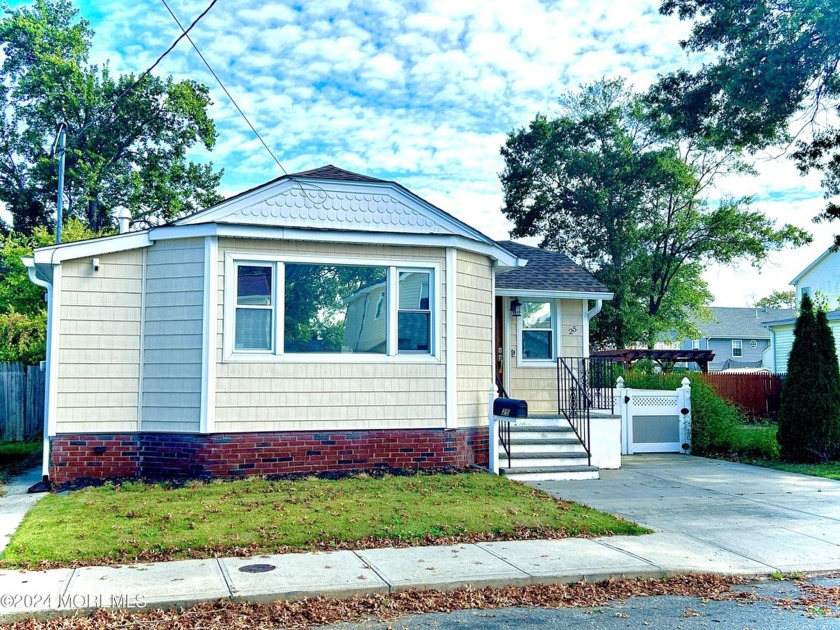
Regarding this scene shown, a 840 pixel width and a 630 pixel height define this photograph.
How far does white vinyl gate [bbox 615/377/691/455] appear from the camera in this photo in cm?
1409

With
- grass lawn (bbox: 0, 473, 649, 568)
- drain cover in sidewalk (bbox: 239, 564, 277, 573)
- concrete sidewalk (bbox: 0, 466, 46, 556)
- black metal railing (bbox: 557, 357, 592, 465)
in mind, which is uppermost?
black metal railing (bbox: 557, 357, 592, 465)

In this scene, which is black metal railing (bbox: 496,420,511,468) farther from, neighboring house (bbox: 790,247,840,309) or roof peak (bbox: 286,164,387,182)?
neighboring house (bbox: 790,247,840,309)

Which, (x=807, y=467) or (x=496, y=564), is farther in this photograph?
(x=807, y=467)

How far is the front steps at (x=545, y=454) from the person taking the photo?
10.7 metres

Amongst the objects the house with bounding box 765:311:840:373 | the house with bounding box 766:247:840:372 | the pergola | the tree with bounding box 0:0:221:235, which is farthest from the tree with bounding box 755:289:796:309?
the tree with bounding box 0:0:221:235

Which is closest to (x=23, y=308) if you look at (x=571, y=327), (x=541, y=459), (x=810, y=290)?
(x=571, y=327)

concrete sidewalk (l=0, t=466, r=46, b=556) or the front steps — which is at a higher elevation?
the front steps

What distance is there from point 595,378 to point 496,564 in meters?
7.99

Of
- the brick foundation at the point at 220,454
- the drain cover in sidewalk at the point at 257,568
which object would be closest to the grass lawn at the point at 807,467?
the brick foundation at the point at 220,454

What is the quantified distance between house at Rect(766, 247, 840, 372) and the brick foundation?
2482 centimetres

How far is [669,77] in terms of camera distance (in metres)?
15.4

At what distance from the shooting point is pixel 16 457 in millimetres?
13258

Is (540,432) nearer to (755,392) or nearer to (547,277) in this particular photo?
(547,277)

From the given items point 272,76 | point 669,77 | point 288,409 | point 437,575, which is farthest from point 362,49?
point 437,575
